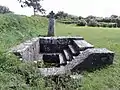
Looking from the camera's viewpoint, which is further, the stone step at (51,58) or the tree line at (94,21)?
the tree line at (94,21)

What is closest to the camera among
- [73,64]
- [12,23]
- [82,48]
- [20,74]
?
[20,74]

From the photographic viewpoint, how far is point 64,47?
13.1 meters

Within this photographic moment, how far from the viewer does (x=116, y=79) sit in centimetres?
659

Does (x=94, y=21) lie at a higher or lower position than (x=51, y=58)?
higher

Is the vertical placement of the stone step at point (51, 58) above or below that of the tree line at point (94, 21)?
below

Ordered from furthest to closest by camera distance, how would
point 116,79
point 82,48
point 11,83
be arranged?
point 82,48 < point 116,79 < point 11,83

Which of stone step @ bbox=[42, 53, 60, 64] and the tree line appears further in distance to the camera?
the tree line

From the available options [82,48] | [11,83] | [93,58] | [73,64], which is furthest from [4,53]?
[82,48]

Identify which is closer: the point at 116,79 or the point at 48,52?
the point at 116,79

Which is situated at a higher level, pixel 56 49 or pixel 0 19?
pixel 0 19

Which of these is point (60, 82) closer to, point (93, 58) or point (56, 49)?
point (93, 58)

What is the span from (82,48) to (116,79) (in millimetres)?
3223

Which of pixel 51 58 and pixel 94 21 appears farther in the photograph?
pixel 94 21

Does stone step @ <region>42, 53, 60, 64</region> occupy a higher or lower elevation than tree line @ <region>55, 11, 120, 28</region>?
lower
